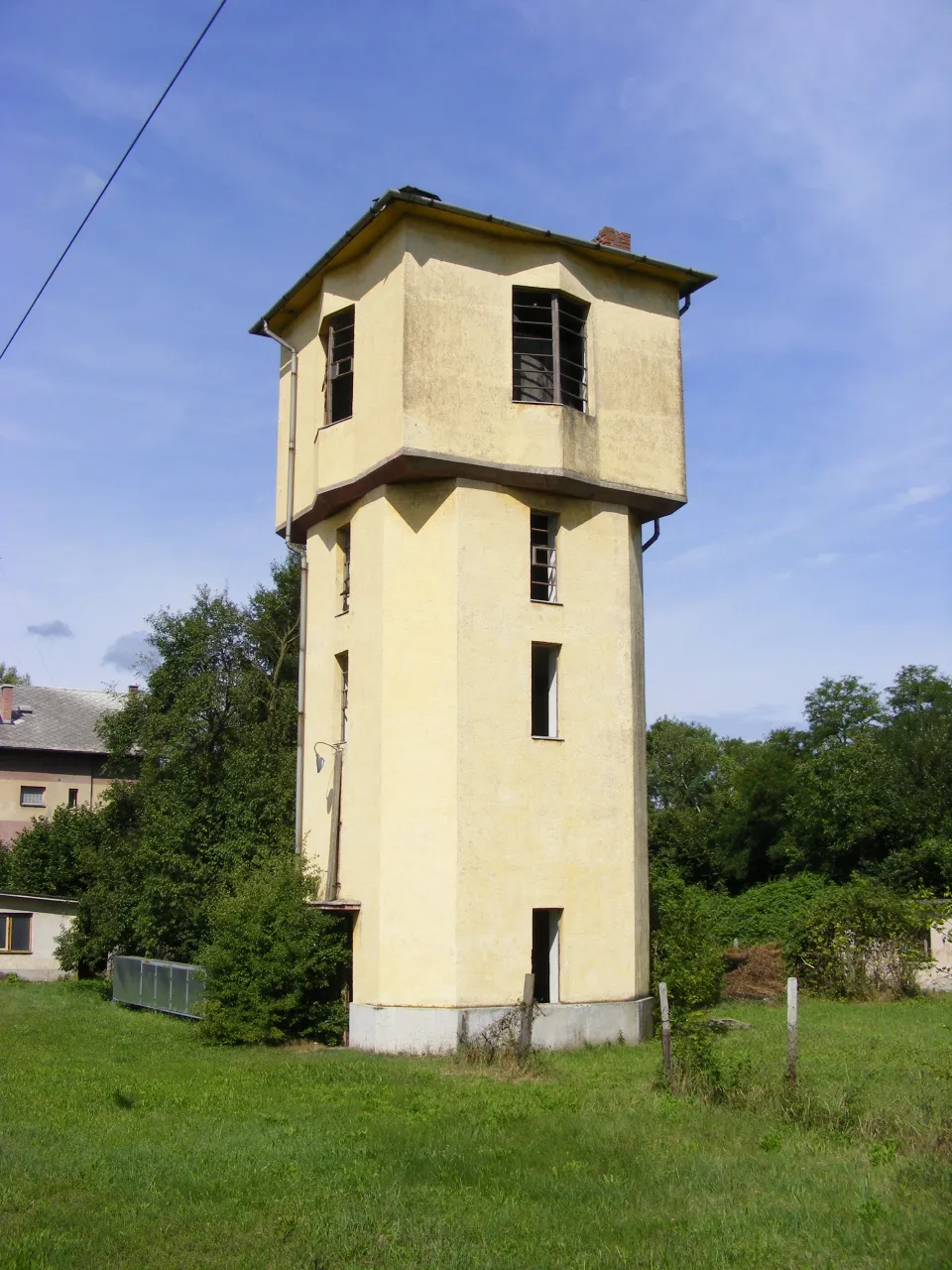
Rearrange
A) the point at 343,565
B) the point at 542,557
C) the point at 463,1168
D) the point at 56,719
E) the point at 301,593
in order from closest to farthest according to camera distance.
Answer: the point at 463,1168 → the point at 542,557 → the point at 343,565 → the point at 301,593 → the point at 56,719

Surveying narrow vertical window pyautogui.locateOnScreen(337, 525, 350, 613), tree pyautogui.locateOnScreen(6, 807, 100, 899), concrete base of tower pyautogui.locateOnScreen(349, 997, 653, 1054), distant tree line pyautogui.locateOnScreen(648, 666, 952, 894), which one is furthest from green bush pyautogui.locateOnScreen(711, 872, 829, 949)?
narrow vertical window pyautogui.locateOnScreen(337, 525, 350, 613)

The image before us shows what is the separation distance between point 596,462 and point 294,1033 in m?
10.7

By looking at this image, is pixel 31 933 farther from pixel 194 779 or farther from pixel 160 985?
pixel 160 985

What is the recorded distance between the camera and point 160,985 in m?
24.3

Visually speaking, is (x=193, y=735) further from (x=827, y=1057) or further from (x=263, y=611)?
(x=827, y=1057)

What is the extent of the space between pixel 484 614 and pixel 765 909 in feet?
86.4

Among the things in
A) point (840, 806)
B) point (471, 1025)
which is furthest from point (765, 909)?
point (471, 1025)

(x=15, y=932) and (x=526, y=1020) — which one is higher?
(x=526, y=1020)

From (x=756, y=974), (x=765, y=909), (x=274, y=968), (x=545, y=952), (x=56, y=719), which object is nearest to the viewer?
(x=274, y=968)

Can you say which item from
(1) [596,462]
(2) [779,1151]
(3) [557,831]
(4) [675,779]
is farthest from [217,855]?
(4) [675,779]

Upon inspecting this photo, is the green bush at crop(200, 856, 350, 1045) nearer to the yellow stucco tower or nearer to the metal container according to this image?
the yellow stucco tower

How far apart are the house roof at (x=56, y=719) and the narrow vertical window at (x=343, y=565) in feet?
91.5

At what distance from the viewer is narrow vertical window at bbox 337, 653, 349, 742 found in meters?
21.7

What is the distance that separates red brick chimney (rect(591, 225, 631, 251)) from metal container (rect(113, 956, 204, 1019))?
1495 cm
